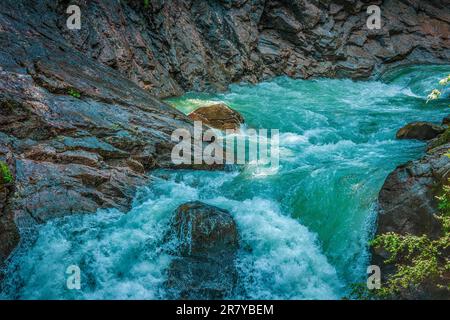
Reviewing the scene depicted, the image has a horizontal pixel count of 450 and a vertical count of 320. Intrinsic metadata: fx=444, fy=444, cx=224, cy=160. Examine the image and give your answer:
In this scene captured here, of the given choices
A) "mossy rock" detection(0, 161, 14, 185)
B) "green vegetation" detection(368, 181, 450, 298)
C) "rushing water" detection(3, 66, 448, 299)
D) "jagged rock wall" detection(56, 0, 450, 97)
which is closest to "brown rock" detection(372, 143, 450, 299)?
"green vegetation" detection(368, 181, 450, 298)

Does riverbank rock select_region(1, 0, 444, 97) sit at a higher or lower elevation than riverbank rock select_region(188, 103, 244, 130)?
higher

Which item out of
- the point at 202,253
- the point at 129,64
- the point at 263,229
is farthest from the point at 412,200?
the point at 129,64

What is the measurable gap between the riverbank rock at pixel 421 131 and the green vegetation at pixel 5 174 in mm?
7744

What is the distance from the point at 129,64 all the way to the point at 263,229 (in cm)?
745

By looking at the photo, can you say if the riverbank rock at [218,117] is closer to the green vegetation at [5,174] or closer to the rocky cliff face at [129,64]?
the rocky cliff face at [129,64]

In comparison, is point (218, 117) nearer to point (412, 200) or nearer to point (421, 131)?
point (421, 131)

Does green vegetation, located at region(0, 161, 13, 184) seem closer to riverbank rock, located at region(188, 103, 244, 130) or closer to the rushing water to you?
the rushing water

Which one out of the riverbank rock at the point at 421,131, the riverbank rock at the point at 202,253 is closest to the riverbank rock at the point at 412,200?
the riverbank rock at the point at 202,253

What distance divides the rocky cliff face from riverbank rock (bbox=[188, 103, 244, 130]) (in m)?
1.21

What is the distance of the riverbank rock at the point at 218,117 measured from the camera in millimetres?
10391

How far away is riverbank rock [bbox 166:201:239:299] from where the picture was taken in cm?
564

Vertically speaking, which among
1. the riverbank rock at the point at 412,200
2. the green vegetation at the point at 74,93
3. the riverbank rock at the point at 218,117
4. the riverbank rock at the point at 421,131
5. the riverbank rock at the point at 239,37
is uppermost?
the riverbank rock at the point at 239,37
